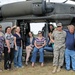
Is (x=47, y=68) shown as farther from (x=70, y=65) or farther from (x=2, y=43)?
(x=2, y=43)

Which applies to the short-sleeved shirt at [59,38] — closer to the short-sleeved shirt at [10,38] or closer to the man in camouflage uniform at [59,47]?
the man in camouflage uniform at [59,47]

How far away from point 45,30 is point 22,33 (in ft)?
3.07

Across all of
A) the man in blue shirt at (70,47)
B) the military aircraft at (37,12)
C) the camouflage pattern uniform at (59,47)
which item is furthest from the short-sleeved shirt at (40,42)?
the man in blue shirt at (70,47)

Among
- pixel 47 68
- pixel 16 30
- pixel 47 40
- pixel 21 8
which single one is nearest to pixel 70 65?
pixel 47 68

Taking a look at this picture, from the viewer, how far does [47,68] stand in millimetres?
8211

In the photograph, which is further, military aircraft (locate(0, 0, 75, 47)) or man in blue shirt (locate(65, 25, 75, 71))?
military aircraft (locate(0, 0, 75, 47))

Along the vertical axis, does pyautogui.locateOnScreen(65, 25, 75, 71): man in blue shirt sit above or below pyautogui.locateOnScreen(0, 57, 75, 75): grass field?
above

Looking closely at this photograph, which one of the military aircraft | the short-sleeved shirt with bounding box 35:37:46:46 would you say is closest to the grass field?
the short-sleeved shirt with bounding box 35:37:46:46

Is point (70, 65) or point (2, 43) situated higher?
point (2, 43)

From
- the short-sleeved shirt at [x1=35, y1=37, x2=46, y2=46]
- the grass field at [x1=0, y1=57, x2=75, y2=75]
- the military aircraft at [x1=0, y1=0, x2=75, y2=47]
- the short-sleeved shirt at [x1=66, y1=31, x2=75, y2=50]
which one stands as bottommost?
the grass field at [x1=0, y1=57, x2=75, y2=75]

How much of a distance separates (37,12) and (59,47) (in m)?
2.00

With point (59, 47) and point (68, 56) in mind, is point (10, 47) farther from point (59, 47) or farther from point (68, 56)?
point (68, 56)

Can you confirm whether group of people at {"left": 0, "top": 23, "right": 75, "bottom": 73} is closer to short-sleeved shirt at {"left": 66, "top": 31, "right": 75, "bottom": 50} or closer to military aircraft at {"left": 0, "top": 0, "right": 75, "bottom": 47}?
short-sleeved shirt at {"left": 66, "top": 31, "right": 75, "bottom": 50}

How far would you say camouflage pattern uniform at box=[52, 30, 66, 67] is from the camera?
25.3ft
